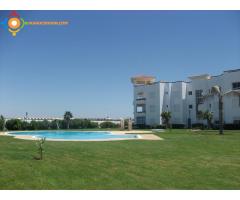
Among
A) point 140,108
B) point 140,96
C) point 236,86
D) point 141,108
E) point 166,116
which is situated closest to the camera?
point 236,86

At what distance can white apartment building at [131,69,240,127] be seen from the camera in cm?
3551

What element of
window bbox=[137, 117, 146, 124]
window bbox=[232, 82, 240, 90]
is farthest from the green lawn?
window bbox=[137, 117, 146, 124]

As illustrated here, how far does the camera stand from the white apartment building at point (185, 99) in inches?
1398

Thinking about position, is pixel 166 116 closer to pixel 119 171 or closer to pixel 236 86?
pixel 236 86

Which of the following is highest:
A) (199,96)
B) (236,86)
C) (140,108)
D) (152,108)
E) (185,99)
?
(236,86)

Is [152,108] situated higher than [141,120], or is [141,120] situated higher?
[152,108]

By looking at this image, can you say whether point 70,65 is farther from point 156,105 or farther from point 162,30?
point 156,105

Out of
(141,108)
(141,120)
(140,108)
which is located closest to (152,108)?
(141,120)

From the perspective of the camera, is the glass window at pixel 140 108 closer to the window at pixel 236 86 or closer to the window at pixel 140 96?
the window at pixel 140 96

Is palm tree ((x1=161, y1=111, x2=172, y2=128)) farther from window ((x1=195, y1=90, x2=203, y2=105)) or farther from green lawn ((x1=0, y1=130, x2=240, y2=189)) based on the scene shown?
green lawn ((x1=0, y1=130, x2=240, y2=189))

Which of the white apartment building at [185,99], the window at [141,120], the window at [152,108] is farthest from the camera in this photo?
the window at [141,120]

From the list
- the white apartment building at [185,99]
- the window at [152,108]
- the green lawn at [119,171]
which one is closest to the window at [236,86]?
the white apartment building at [185,99]

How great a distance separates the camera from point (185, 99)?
139ft
